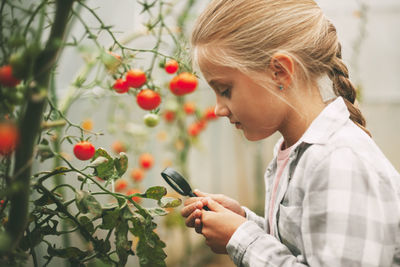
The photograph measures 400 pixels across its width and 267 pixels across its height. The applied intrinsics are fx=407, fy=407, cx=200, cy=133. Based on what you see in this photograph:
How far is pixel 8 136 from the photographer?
450 millimetres

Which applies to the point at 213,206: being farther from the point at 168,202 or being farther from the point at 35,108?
the point at 35,108

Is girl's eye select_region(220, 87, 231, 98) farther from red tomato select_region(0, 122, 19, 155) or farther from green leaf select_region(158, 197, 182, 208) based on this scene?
red tomato select_region(0, 122, 19, 155)

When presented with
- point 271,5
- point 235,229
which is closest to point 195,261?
point 235,229

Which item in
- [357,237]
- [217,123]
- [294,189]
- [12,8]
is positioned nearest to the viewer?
[12,8]

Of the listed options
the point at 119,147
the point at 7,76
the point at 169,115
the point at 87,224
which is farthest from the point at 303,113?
the point at 169,115

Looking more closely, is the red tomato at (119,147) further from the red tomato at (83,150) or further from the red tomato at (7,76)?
the red tomato at (7,76)

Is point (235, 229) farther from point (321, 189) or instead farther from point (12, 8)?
point (12, 8)

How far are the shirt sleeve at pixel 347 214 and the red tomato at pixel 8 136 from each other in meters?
0.49

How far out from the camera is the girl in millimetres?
685

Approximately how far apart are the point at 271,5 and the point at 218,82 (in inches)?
7.8

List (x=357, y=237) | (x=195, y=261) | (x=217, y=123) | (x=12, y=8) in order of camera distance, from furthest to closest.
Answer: (x=217, y=123) < (x=195, y=261) < (x=357, y=237) < (x=12, y=8)

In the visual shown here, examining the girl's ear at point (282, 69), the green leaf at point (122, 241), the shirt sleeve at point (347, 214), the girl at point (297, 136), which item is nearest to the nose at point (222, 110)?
the girl at point (297, 136)

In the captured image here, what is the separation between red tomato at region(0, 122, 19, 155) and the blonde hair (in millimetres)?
471

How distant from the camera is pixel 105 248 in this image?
2.21 feet
